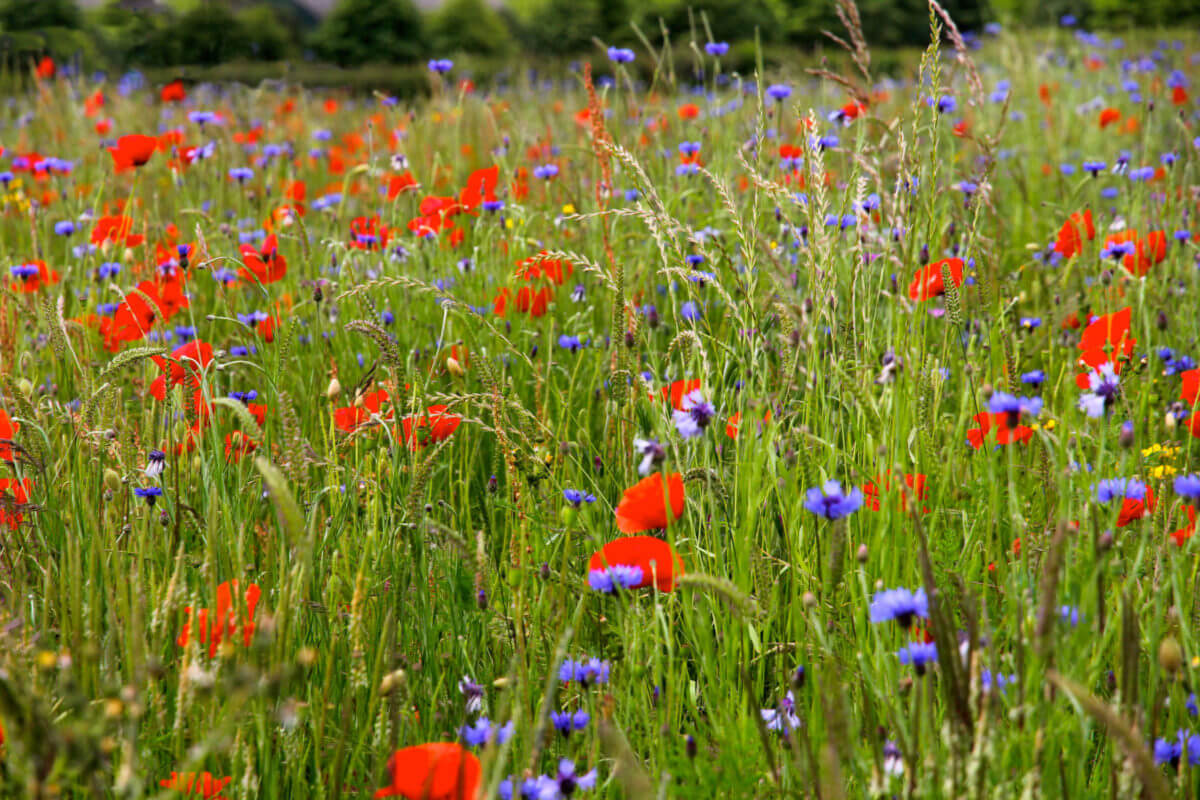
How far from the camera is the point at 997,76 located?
7.83m

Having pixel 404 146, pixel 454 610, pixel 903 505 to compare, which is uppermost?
pixel 404 146

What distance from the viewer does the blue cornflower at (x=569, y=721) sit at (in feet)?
3.84

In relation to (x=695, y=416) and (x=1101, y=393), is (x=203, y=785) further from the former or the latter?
(x=1101, y=393)

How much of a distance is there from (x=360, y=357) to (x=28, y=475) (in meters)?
0.73

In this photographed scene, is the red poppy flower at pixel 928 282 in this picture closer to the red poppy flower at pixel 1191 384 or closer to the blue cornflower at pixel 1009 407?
the red poppy flower at pixel 1191 384

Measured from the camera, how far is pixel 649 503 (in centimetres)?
139

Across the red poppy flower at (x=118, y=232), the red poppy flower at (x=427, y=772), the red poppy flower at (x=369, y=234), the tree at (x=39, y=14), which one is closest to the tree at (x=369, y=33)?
the tree at (x=39, y=14)

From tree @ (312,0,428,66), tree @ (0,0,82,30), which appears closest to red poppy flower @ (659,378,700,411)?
tree @ (0,0,82,30)

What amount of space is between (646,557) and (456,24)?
1979 centimetres

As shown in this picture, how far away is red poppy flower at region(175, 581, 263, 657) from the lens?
1.07m

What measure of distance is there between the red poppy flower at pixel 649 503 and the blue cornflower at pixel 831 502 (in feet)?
Result: 0.75

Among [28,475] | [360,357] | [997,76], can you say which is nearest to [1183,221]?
[360,357]

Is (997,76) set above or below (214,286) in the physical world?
above

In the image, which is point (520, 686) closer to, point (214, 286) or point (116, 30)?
point (214, 286)
